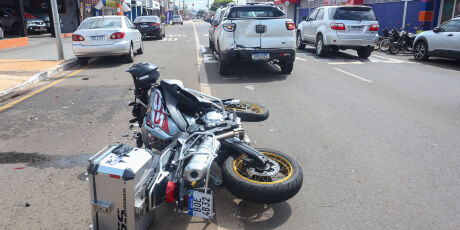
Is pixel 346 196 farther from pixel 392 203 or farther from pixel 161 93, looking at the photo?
pixel 161 93

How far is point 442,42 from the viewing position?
12.6m

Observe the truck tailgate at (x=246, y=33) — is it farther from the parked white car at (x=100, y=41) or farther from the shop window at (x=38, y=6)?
the shop window at (x=38, y=6)

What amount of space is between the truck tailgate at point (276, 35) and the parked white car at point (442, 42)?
20.7 feet

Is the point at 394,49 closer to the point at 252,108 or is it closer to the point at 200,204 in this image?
the point at 252,108

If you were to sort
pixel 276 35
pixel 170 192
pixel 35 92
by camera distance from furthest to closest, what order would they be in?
1. pixel 276 35
2. pixel 35 92
3. pixel 170 192

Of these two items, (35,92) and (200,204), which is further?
(35,92)

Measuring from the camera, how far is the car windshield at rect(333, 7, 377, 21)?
45.6ft

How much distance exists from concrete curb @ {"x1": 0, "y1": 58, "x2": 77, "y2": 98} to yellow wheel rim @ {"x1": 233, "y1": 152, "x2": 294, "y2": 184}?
A: 6.74m

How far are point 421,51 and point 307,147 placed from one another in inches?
448

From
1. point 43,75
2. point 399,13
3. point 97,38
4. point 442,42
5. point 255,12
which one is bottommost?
point 43,75

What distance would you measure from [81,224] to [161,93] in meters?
1.40

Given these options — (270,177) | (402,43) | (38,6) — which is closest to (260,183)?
(270,177)

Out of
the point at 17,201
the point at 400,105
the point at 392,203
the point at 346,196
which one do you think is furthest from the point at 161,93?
the point at 400,105

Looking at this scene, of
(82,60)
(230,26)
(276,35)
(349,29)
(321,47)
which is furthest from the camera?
(321,47)
